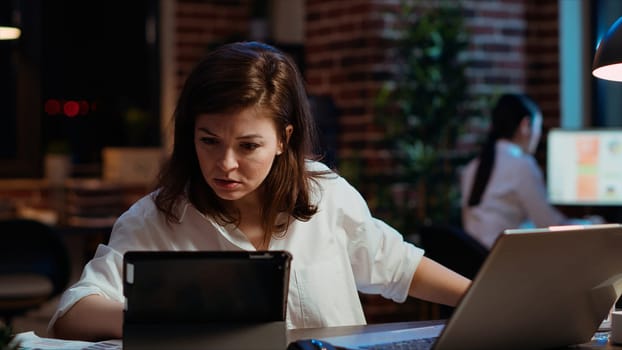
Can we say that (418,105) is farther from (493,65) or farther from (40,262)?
(40,262)

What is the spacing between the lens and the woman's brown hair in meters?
1.91

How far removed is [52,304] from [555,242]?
525cm

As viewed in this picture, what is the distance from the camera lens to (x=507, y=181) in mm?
4480

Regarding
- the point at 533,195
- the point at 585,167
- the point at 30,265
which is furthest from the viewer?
the point at 30,265

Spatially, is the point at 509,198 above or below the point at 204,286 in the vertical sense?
below

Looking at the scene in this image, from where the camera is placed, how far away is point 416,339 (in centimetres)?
171

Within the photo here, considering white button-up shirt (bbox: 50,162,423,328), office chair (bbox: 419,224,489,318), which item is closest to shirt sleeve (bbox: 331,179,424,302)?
white button-up shirt (bbox: 50,162,423,328)

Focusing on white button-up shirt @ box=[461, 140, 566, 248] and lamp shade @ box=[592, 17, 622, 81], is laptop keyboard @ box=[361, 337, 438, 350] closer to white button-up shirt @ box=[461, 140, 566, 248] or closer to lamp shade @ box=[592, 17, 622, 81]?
lamp shade @ box=[592, 17, 622, 81]

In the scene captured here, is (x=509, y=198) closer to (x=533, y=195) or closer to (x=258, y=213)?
(x=533, y=195)

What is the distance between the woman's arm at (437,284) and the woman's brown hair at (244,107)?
27 cm

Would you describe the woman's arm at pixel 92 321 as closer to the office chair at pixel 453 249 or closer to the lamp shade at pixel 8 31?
the lamp shade at pixel 8 31

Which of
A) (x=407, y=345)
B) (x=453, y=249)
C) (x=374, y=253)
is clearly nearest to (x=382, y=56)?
(x=453, y=249)

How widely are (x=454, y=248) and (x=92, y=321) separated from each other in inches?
84.6

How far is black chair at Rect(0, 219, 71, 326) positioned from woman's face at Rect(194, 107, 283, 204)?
3.25 metres
